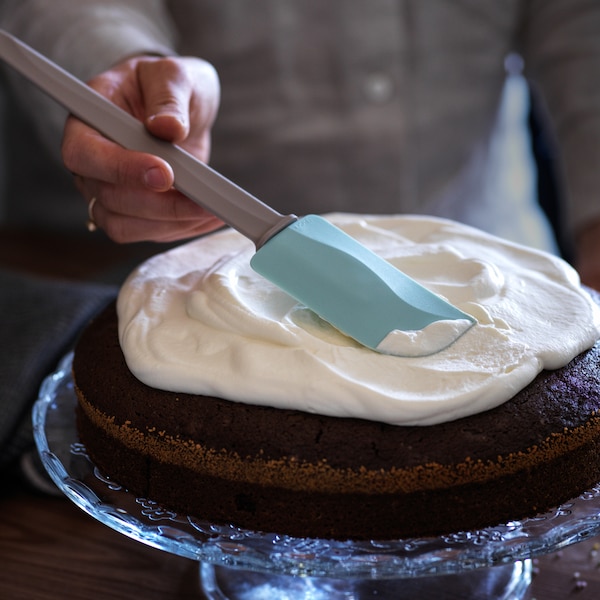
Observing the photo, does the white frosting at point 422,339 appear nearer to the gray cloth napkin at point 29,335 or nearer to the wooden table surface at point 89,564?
the wooden table surface at point 89,564

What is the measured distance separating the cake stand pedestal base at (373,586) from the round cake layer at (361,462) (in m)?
0.17

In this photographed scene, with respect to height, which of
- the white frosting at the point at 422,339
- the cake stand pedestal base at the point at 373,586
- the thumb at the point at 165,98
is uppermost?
the thumb at the point at 165,98

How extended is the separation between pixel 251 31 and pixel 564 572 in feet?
4.53

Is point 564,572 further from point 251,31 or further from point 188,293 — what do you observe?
point 251,31

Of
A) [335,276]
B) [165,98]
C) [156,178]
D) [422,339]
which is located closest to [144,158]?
[156,178]

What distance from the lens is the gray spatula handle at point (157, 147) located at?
0.98 m

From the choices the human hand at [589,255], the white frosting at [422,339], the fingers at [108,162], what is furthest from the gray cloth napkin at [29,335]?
the human hand at [589,255]

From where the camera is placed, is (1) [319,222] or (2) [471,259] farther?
(2) [471,259]

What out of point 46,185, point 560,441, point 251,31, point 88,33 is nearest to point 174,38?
point 251,31

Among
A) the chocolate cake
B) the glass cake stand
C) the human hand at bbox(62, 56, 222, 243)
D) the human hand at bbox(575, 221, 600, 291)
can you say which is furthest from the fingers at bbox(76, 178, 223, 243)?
the human hand at bbox(575, 221, 600, 291)

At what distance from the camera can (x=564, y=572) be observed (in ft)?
3.33

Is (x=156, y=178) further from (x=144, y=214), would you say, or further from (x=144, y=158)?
(x=144, y=214)

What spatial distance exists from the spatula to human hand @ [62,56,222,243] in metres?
0.05

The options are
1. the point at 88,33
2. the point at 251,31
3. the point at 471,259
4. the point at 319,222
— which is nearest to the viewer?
the point at 319,222
